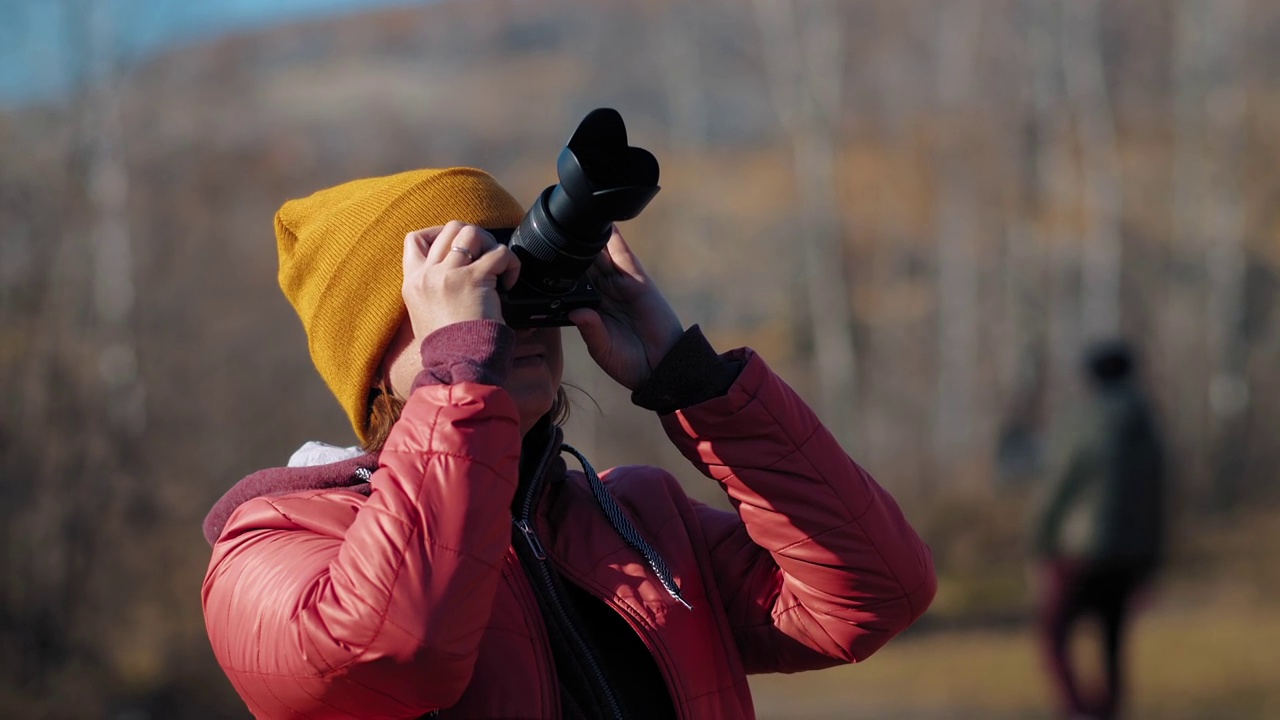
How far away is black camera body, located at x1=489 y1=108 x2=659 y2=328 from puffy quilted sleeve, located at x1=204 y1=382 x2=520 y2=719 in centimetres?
21

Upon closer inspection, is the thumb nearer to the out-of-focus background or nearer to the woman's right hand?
the woman's right hand

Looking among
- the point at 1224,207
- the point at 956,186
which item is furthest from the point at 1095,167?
the point at 956,186

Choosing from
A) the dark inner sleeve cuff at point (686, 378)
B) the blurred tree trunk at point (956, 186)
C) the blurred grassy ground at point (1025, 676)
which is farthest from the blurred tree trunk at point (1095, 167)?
the dark inner sleeve cuff at point (686, 378)

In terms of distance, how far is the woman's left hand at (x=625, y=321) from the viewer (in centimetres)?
180

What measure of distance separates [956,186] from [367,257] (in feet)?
55.4

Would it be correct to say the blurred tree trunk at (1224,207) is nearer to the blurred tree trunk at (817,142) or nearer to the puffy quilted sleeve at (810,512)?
the blurred tree trunk at (817,142)

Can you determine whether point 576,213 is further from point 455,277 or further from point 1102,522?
point 1102,522

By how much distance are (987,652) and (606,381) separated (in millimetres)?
4991

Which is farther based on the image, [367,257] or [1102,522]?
[1102,522]

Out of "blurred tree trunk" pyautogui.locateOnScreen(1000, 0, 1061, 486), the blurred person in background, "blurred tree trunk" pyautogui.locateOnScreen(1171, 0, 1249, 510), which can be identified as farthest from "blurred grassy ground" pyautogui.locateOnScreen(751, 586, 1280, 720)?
"blurred tree trunk" pyautogui.locateOnScreen(1000, 0, 1061, 486)

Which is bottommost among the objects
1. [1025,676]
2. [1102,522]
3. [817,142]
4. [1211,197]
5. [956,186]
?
[1025,676]

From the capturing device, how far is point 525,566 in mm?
1749

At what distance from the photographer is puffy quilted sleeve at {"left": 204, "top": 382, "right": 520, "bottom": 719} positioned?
1440mm

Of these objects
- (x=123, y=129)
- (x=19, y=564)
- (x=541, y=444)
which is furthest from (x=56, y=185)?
(x=541, y=444)
